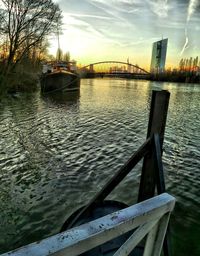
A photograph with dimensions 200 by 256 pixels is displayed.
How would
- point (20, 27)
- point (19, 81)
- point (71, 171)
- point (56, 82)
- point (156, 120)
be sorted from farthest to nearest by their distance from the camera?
point (56, 82), point (19, 81), point (20, 27), point (71, 171), point (156, 120)

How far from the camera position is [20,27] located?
21.9 m

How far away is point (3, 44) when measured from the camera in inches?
897

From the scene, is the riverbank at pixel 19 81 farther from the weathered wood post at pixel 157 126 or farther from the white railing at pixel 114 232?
the white railing at pixel 114 232

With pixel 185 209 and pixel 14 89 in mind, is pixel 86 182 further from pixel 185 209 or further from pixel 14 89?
pixel 14 89

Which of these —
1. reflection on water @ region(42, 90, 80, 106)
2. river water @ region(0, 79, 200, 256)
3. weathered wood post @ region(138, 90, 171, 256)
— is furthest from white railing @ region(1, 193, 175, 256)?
reflection on water @ region(42, 90, 80, 106)

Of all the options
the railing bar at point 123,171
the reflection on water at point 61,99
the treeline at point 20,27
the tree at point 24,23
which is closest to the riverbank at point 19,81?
the treeline at point 20,27

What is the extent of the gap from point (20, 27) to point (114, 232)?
934 inches

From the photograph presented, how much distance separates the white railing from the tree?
68.7ft

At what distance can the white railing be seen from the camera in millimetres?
1094

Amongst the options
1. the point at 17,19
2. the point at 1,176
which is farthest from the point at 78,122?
the point at 17,19

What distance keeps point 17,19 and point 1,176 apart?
762 inches

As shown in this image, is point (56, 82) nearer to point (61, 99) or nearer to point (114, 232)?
point (61, 99)

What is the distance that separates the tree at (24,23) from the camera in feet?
69.4

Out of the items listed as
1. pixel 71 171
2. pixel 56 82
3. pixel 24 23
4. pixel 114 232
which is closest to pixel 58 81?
pixel 56 82
